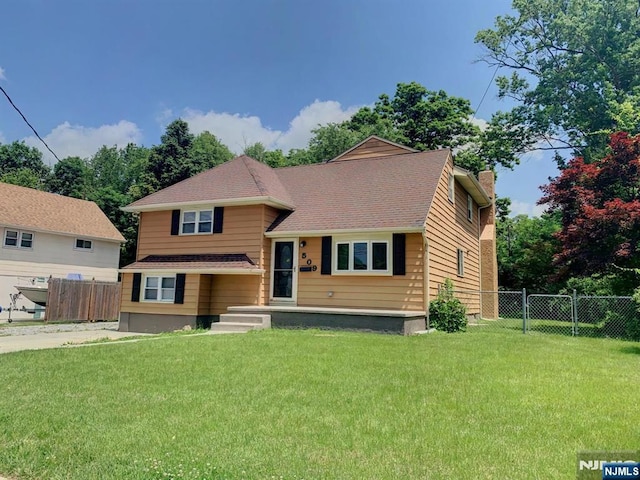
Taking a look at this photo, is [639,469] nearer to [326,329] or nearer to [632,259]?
[326,329]

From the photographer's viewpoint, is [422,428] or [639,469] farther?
[422,428]

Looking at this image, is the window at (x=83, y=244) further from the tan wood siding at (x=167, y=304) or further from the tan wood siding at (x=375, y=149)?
the tan wood siding at (x=375, y=149)

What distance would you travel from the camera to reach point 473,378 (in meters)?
5.64

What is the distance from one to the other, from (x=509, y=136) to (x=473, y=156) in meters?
2.55

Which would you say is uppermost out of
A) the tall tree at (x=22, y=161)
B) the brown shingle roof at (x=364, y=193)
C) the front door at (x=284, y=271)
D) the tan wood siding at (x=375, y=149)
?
the tall tree at (x=22, y=161)

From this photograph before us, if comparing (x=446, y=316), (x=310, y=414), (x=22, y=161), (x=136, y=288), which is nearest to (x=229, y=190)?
(x=136, y=288)

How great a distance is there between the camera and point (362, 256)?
1236 centimetres

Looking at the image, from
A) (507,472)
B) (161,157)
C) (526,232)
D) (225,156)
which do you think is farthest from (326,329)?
(225,156)

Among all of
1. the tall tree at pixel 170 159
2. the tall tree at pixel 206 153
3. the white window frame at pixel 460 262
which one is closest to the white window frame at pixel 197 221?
the white window frame at pixel 460 262

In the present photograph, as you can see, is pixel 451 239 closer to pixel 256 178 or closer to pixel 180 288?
pixel 256 178

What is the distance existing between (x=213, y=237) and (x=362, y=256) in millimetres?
5060

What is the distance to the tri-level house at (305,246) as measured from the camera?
465 inches

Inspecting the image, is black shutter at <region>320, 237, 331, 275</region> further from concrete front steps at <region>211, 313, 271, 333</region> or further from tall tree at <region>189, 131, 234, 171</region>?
tall tree at <region>189, 131, 234, 171</region>

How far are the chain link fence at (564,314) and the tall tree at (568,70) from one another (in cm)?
1093
